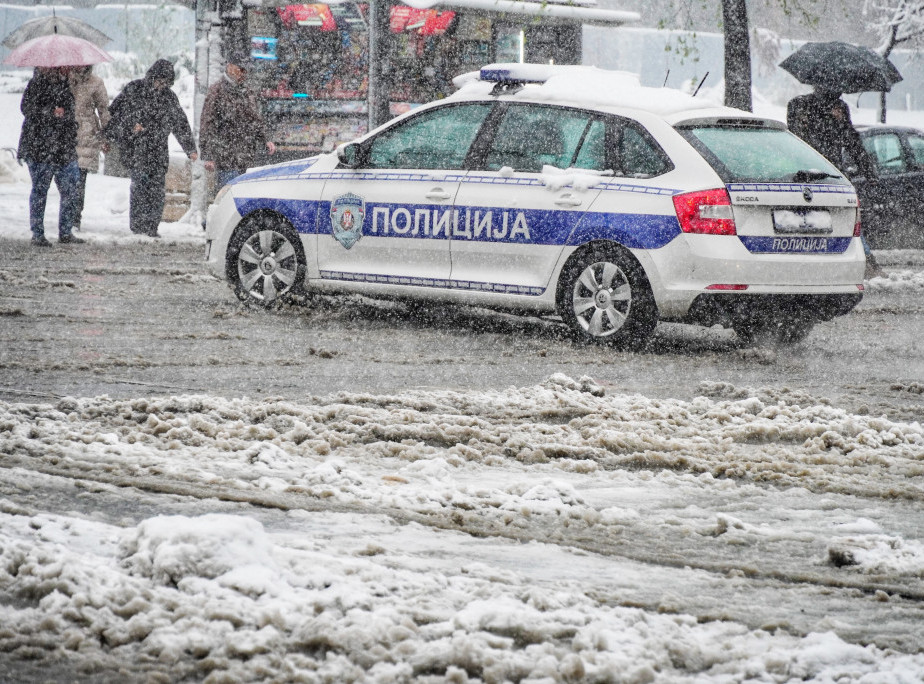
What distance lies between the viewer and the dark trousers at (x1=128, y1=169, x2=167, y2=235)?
55.4 ft

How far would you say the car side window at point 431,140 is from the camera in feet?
30.8

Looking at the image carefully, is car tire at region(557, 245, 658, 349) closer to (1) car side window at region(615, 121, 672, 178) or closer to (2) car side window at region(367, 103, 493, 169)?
(1) car side window at region(615, 121, 672, 178)

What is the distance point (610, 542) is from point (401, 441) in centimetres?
153

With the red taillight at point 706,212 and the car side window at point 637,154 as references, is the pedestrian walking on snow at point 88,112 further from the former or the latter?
the red taillight at point 706,212

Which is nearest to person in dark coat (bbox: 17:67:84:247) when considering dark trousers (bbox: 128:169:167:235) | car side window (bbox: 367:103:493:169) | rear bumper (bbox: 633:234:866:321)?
dark trousers (bbox: 128:169:167:235)

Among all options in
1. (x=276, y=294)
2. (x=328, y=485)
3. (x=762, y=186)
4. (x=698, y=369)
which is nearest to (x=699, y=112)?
(x=762, y=186)

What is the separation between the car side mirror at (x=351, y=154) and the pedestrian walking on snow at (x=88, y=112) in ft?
24.7

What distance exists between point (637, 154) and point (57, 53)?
9.76 m

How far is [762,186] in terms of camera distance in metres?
8.48

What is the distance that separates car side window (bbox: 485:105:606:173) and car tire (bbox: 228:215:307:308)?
1605 millimetres

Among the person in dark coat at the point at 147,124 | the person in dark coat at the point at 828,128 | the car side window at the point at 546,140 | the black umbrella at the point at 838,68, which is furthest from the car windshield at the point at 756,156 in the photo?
the person in dark coat at the point at 147,124

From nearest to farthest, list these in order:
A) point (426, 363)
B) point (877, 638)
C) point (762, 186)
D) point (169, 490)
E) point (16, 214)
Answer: point (877, 638)
point (169, 490)
point (426, 363)
point (762, 186)
point (16, 214)

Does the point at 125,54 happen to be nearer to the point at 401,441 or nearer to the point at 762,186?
the point at 762,186

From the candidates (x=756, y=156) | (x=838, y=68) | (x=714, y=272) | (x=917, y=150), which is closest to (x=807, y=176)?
(x=756, y=156)
